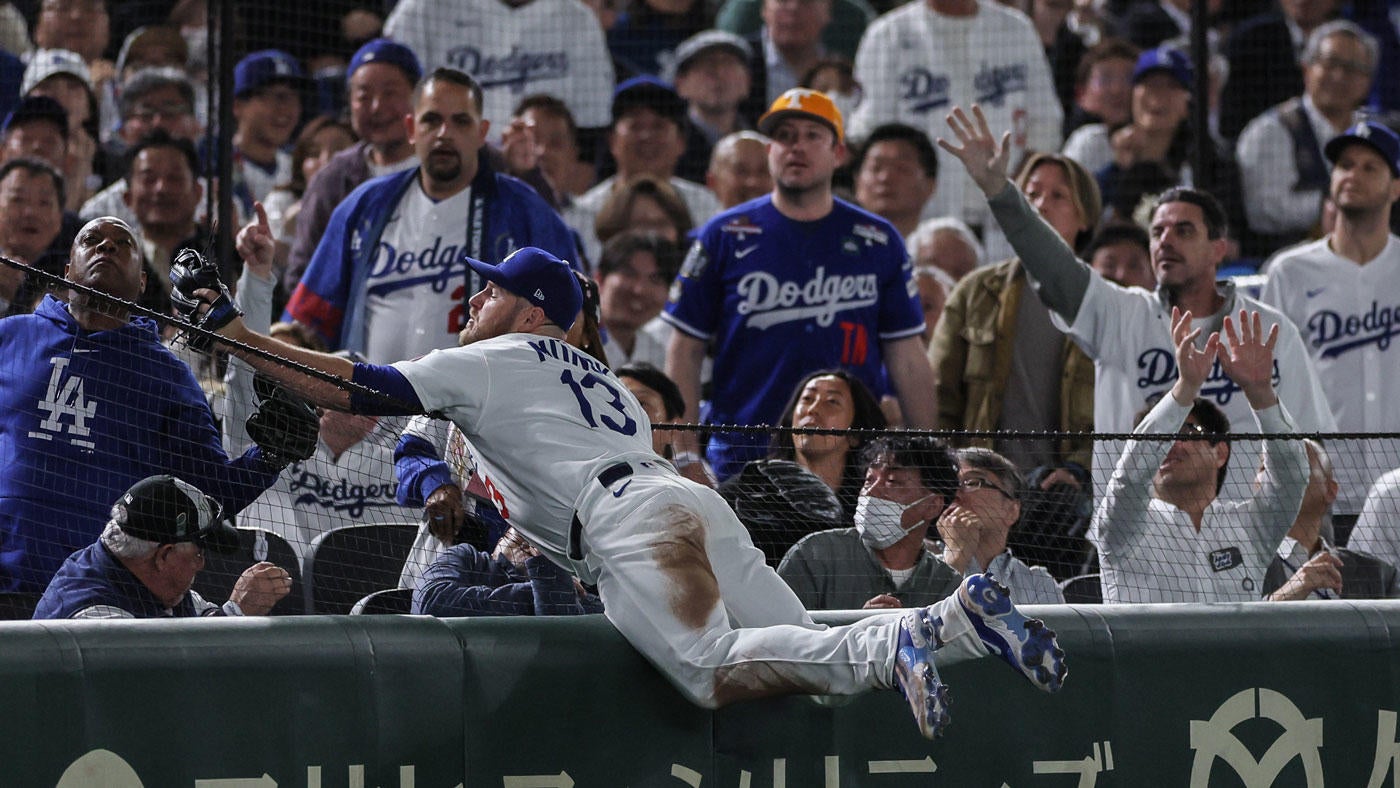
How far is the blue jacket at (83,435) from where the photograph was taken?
5488mm

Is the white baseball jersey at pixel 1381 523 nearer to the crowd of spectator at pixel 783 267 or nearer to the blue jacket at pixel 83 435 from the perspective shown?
the crowd of spectator at pixel 783 267

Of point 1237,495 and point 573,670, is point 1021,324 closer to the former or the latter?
point 1237,495

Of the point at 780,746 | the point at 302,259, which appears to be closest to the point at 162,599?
the point at 780,746

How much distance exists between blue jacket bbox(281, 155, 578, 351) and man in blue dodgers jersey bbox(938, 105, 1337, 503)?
63.9 inches

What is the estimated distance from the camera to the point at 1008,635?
4.61m

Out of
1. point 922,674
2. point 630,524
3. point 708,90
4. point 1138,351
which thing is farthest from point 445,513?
point 708,90

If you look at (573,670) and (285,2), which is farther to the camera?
(285,2)

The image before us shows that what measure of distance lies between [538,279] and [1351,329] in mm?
4179

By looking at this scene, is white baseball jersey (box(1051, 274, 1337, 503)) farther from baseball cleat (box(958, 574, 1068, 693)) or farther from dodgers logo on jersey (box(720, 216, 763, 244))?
baseball cleat (box(958, 574, 1068, 693))

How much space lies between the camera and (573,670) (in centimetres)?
483

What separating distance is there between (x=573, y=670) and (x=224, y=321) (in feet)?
4.30

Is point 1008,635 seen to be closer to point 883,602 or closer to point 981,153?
point 883,602

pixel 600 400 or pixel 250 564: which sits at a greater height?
pixel 600 400

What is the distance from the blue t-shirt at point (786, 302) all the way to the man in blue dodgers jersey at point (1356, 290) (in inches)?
66.8
